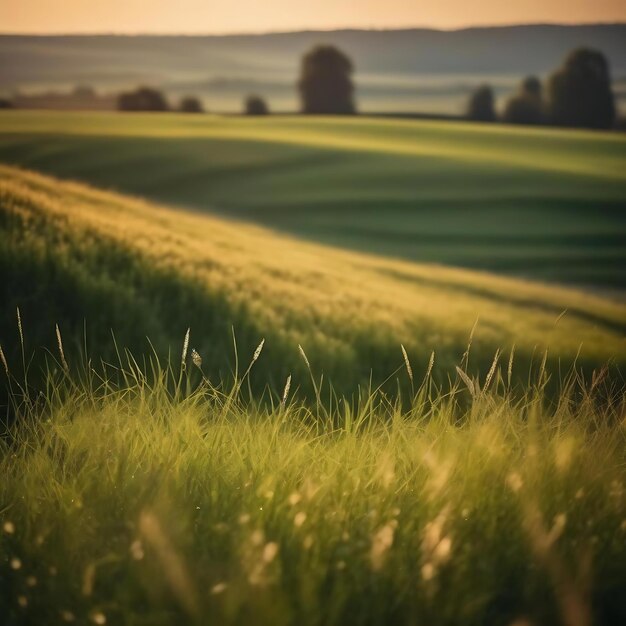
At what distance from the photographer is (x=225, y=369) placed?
2566 millimetres

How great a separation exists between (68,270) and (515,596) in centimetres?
200

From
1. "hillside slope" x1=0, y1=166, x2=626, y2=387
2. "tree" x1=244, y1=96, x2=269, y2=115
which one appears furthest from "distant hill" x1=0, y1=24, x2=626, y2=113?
"hillside slope" x1=0, y1=166, x2=626, y2=387

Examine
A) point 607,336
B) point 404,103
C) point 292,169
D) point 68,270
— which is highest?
point 404,103

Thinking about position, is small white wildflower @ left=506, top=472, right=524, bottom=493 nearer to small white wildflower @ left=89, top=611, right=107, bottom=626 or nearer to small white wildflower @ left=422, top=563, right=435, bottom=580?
small white wildflower @ left=422, top=563, right=435, bottom=580

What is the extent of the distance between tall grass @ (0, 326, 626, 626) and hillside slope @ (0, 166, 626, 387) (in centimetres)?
99

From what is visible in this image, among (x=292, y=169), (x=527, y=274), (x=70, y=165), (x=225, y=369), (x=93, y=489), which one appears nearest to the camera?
(x=93, y=489)

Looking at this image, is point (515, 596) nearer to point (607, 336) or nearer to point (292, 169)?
point (607, 336)

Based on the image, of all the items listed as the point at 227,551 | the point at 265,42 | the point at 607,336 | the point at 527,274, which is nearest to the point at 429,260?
the point at 527,274

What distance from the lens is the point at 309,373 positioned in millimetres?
2797

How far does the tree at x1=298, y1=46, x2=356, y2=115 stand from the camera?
10.3 ft

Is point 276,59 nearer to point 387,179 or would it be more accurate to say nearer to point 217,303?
point 217,303

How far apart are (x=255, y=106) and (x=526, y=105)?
132 centimetres

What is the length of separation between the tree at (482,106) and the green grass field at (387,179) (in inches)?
3.9

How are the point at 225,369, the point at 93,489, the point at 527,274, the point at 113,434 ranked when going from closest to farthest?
the point at 93,489
the point at 113,434
the point at 225,369
the point at 527,274
